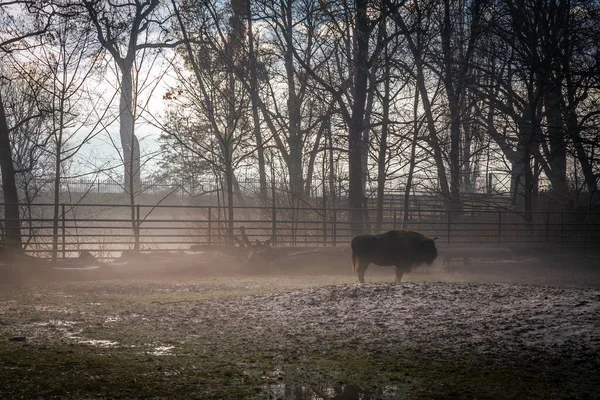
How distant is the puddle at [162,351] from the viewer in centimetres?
733

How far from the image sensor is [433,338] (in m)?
7.91

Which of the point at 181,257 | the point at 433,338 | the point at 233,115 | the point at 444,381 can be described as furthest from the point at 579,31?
the point at 444,381

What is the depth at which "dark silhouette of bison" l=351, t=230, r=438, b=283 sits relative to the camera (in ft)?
51.5

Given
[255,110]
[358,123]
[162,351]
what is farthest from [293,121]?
[162,351]

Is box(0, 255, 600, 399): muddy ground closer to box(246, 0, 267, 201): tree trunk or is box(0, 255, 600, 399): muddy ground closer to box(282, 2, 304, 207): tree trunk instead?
box(246, 0, 267, 201): tree trunk

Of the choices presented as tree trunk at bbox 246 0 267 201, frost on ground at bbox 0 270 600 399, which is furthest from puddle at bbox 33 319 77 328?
tree trunk at bbox 246 0 267 201

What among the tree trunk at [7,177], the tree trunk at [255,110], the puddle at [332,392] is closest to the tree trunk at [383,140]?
the tree trunk at [255,110]

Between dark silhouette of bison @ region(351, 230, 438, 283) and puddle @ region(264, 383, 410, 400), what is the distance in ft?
31.4

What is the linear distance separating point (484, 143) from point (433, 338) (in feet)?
73.1

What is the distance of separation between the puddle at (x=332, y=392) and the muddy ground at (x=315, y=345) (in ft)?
0.06

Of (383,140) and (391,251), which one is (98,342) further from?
(383,140)

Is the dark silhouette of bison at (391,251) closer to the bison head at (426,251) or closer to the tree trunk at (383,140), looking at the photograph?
the bison head at (426,251)

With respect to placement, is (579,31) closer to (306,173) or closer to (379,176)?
(379,176)

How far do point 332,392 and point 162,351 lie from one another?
7.96ft
